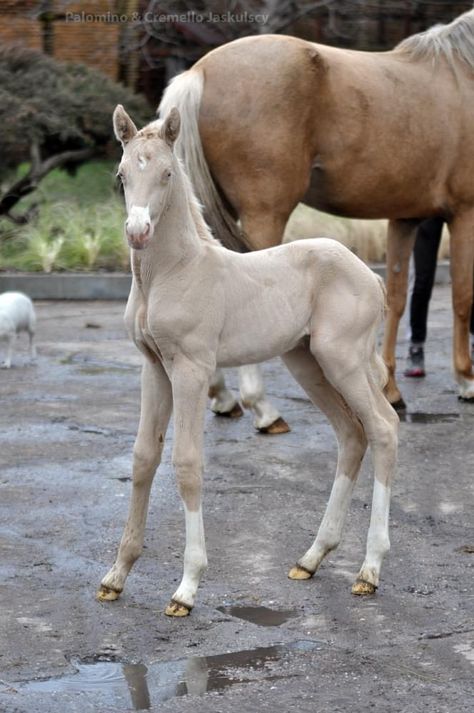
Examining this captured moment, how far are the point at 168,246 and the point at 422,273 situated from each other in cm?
524

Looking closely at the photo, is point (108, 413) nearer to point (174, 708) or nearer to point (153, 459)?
point (153, 459)

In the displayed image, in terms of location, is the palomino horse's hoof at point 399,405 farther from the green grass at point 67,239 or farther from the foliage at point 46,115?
the foliage at point 46,115

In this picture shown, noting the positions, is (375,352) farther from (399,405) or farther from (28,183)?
(28,183)

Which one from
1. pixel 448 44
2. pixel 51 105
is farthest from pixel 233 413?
pixel 51 105

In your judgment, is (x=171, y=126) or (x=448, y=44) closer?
(x=171, y=126)

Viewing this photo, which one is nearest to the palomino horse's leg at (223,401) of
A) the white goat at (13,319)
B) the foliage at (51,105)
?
the white goat at (13,319)

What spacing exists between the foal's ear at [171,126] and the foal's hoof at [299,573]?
176 cm

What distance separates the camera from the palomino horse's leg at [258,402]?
775 centimetres

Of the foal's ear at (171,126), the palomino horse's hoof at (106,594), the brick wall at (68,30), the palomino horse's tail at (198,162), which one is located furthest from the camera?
the brick wall at (68,30)

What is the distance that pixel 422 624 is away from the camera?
4.81 metres

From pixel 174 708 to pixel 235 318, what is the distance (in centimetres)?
158

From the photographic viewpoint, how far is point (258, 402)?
7.81 metres

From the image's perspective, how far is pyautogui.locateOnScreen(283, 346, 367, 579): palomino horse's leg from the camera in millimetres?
5348

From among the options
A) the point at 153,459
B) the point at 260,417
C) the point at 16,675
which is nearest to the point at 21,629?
the point at 16,675
